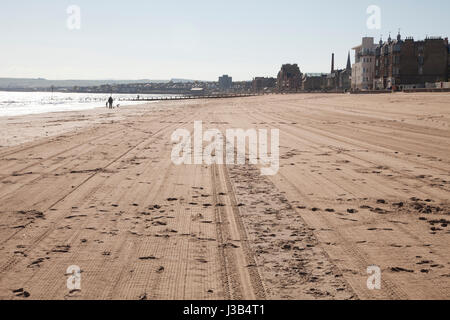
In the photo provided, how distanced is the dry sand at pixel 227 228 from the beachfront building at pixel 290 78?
6399 inches

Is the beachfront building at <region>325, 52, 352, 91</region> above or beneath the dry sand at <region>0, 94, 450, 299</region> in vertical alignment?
above

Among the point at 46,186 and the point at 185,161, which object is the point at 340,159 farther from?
the point at 46,186

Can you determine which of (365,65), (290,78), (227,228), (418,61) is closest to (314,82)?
(290,78)

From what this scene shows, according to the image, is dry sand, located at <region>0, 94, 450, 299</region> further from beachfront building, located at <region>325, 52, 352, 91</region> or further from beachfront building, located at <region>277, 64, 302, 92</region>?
beachfront building, located at <region>277, 64, 302, 92</region>

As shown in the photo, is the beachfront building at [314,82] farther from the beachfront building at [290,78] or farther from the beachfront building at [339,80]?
the beachfront building at [290,78]

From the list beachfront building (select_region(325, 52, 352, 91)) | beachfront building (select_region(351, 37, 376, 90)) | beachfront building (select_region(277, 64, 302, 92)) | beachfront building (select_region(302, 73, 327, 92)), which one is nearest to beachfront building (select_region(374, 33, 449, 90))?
beachfront building (select_region(351, 37, 376, 90))

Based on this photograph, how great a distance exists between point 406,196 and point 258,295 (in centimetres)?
419

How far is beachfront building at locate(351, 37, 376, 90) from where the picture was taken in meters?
96.4

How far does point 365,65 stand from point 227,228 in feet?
324

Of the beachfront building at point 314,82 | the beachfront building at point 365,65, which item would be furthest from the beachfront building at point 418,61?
the beachfront building at point 314,82

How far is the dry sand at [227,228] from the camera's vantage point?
12.5ft

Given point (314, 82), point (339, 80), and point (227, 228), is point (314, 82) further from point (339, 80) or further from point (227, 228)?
A: point (227, 228)

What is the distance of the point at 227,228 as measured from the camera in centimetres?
534

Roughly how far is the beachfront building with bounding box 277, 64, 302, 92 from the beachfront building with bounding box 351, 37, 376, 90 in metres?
65.4
